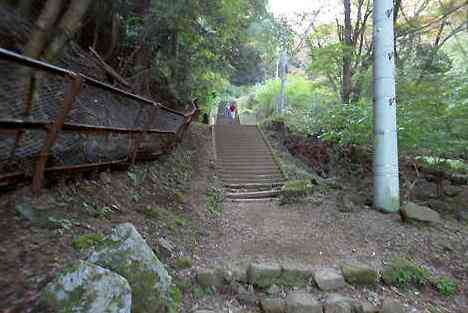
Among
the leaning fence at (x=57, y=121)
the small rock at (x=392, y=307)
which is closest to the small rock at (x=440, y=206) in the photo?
the small rock at (x=392, y=307)

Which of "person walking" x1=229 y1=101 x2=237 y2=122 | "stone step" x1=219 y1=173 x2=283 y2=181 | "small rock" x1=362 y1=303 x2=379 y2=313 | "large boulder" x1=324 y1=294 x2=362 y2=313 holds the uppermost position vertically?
"person walking" x1=229 y1=101 x2=237 y2=122

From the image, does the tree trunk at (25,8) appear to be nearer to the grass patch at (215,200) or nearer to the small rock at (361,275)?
the grass patch at (215,200)

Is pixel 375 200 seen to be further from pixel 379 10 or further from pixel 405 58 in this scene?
pixel 405 58

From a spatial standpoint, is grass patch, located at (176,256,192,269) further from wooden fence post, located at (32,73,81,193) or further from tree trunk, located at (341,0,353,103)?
tree trunk, located at (341,0,353,103)

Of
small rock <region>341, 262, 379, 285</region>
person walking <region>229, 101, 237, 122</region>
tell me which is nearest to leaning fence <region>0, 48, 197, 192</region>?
small rock <region>341, 262, 379, 285</region>

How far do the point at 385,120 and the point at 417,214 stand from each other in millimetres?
1529

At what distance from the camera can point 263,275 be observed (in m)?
3.25

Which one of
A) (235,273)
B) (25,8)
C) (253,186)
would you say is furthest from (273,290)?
(25,8)

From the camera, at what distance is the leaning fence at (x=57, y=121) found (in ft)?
7.57

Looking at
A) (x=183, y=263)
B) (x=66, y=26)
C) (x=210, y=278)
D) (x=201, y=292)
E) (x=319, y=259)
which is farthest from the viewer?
(x=66, y=26)

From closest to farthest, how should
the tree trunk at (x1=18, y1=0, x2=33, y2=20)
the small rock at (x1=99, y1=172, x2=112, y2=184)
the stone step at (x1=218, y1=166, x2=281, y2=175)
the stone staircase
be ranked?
1. the small rock at (x1=99, y1=172, x2=112, y2=184)
2. the tree trunk at (x1=18, y1=0, x2=33, y2=20)
3. the stone staircase
4. the stone step at (x1=218, y1=166, x2=281, y2=175)

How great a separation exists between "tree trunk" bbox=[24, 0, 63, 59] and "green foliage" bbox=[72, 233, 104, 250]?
2178 mm

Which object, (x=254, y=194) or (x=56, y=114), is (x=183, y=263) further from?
(x=254, y=194)

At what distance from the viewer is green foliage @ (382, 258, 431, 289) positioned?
3.29 m
